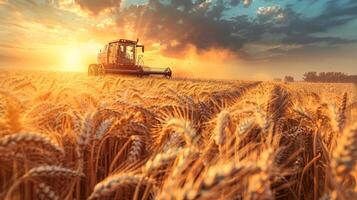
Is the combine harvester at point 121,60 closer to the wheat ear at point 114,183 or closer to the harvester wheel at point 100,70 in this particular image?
the harvester wheel at point 100,70

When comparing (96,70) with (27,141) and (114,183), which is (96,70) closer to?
(27,141)

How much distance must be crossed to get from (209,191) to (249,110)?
1.75 m

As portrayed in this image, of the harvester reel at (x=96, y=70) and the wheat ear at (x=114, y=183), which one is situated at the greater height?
the wheat ear at (x=114, y=183)

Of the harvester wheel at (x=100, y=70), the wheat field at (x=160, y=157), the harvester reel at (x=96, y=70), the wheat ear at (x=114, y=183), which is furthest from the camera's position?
the harvester reel at (x=96, y=70)

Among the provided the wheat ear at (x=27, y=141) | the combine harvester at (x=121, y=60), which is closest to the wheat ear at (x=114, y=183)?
the wheat ear at (x=27, y=141)

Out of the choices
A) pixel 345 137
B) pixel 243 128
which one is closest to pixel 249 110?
pixel 243 128

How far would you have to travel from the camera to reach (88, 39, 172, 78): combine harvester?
2418 cm

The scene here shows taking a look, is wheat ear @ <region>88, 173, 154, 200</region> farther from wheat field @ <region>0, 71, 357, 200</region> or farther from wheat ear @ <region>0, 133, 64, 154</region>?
wheat ear @ <region>0, 133, 64, 154</region>

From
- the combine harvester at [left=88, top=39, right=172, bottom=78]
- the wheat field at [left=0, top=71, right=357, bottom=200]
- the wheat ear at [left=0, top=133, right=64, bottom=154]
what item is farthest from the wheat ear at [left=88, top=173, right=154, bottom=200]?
the combine harvester at [left=88, top=39, right=172, bottom=78]

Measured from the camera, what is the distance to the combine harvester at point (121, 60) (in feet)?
79.3

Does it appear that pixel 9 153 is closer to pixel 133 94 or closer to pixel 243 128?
pixel 243 128

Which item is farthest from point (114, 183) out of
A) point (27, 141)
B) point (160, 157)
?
point (27, 141)

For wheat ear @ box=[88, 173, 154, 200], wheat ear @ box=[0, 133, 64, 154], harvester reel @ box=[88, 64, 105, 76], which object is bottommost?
harvester reel @ box=[88, 64, 105, 76]

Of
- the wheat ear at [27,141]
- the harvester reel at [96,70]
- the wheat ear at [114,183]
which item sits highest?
the wheat ear at [27,141]
